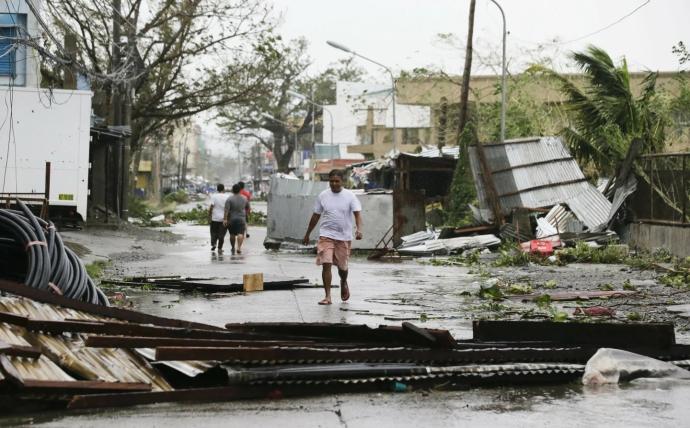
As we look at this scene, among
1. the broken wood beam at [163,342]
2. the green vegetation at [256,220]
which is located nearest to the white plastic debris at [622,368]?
the broken wood beam at [163,342]

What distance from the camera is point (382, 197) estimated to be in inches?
1046

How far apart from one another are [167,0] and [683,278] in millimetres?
24926

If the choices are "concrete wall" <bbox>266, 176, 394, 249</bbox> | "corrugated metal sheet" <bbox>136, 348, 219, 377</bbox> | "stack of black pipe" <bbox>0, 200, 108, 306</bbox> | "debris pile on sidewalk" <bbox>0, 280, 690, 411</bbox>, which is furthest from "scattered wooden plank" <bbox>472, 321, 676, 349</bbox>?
"concrete wall" <bbox>266, 176, 394, 249</bbox>

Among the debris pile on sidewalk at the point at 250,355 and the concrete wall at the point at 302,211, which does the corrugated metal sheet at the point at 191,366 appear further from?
the concrete wall at the point at 302,211

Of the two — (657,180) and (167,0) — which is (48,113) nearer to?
(167,0)

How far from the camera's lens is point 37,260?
9.45 meters

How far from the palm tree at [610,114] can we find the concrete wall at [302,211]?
6.62m

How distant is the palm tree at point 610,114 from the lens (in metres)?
27.9

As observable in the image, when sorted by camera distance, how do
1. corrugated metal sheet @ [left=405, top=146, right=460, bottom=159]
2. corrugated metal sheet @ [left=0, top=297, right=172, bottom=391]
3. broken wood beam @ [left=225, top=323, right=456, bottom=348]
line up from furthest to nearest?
corrugated metal sheet @ [left=405, top=146, right=460, bottom=159], broken wood beam @ [left=225, top=323, right=456, bottom=348], corrugated metal sheet @ [left=0, top=297, right=172, bottom=391]

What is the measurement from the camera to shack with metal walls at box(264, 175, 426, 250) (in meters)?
26.5

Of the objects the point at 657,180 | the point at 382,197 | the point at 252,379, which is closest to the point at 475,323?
the point at 252,379

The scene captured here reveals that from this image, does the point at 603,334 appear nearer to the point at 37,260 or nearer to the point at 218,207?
the point at 37,260

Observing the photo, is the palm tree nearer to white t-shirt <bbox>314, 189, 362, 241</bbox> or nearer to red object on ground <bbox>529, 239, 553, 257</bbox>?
red object on ground <bbox>529, 239, 553, 257</bbox>

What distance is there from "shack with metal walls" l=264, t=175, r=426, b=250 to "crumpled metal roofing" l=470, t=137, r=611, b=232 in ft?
8.21
